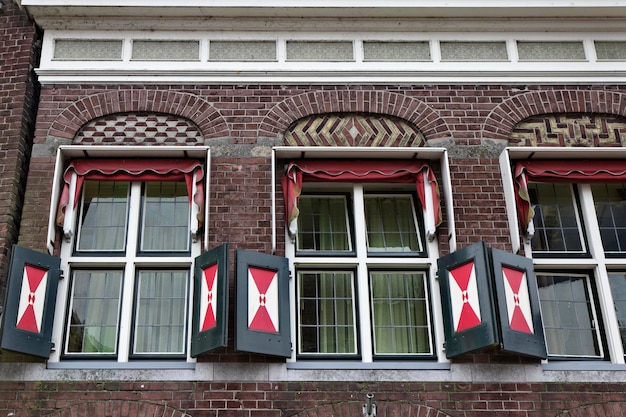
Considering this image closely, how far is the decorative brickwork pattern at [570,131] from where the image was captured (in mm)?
9758

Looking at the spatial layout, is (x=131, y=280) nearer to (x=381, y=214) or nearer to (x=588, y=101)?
(x=381, y=214)

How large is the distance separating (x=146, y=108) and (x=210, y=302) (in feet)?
8.97

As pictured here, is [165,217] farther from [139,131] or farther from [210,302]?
[210,302]

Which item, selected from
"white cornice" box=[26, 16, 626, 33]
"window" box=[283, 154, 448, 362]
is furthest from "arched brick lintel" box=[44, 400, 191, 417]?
"white cornice" box=[26, 16, 626, 33]

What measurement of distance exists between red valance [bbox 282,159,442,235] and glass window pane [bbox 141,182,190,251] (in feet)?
3.98

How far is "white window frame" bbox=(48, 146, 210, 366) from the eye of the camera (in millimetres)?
8594

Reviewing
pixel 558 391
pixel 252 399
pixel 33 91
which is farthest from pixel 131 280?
pixel 558 391

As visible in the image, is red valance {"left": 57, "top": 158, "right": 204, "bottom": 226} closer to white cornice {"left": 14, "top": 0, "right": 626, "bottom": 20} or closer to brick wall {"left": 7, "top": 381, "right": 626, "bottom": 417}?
white cornice {"left": 14, "top": 0, "right": 626, "bottom": 20}

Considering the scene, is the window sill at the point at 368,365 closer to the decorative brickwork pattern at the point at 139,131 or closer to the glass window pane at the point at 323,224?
the glass window pane at the point at 323,224

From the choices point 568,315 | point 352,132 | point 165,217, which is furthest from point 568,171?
point 165,217

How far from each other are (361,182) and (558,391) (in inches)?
123

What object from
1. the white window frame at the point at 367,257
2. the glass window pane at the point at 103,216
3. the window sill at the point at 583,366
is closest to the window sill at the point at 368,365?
the white window frame at the point at 367,257

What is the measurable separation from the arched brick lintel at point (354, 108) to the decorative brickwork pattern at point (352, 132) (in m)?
0.08

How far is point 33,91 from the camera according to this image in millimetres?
9875
